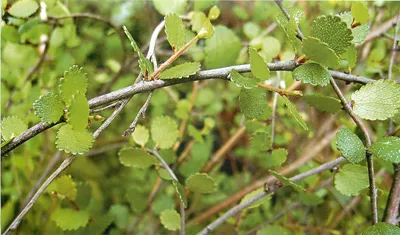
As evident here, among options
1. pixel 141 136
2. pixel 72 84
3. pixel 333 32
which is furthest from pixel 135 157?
pixel 333 32

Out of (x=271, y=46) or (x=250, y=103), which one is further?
(x=271, y=46)

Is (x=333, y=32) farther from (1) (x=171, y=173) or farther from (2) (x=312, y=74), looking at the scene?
(1) (x=171, y=173)

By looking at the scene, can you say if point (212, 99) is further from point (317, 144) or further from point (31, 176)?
point (31, 176)

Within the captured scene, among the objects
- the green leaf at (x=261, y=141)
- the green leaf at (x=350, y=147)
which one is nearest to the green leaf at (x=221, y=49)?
the green leaf at (x=261, y=141)

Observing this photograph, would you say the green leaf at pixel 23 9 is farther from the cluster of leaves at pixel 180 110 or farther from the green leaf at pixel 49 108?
the green leaf at pixel 49 108

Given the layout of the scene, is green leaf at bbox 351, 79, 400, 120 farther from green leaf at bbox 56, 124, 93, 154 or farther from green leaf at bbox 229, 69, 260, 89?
green leaf at bbox 56, 124, 93, 154

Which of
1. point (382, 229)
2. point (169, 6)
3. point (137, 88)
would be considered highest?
point (169, 6)

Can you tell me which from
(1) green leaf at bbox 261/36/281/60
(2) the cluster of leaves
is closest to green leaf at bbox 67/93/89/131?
(2) the cluster of leaves
